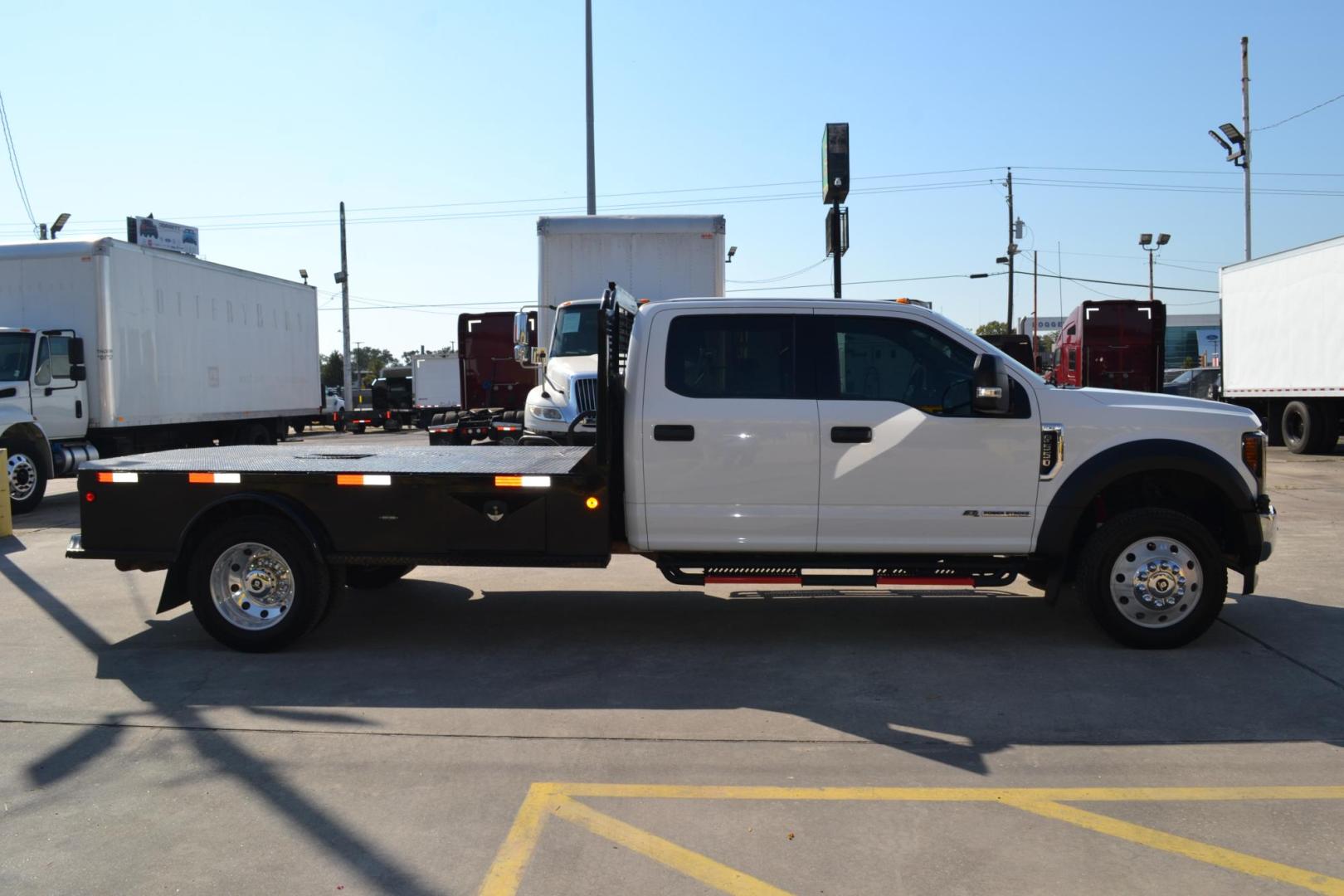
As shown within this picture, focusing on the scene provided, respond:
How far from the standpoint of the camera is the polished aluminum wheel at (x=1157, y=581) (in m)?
6.10

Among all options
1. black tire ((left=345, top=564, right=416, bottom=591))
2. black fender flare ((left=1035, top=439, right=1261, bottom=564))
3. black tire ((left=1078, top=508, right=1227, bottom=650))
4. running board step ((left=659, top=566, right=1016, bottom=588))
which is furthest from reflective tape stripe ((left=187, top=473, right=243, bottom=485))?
black tire ((left=1078, top=508, right=1227, bottom=650))

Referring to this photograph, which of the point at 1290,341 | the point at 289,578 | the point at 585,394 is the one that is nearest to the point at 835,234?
the point at 585,394

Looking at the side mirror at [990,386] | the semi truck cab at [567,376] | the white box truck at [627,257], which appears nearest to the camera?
the side mirror at [990,386]

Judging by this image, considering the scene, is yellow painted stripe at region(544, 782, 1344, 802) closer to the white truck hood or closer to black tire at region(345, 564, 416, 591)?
black tire at region(345, 564, 416, 591)

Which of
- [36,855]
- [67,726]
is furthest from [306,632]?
[36,855]

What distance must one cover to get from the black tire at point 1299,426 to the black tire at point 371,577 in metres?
18.8

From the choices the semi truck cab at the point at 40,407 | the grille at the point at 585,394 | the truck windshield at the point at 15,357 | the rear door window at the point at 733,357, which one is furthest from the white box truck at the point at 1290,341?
the truck windshield at the point at 15,357

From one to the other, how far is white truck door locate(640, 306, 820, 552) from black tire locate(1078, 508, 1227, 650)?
171 centimetres

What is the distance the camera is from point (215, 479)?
634 centimetres

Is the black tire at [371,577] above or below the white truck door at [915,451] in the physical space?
below

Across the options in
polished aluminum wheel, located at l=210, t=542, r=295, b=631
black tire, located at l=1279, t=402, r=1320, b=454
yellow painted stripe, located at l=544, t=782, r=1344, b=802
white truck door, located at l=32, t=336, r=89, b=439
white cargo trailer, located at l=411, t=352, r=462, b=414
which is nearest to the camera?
yellow painted stripe, located at l=544, t=782, r=1344, b=802

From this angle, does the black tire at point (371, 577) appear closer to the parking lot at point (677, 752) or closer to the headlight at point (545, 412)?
the parking lot at point (677, 752)

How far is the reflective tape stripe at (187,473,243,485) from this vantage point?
20.7ft

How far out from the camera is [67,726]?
16.8ft
